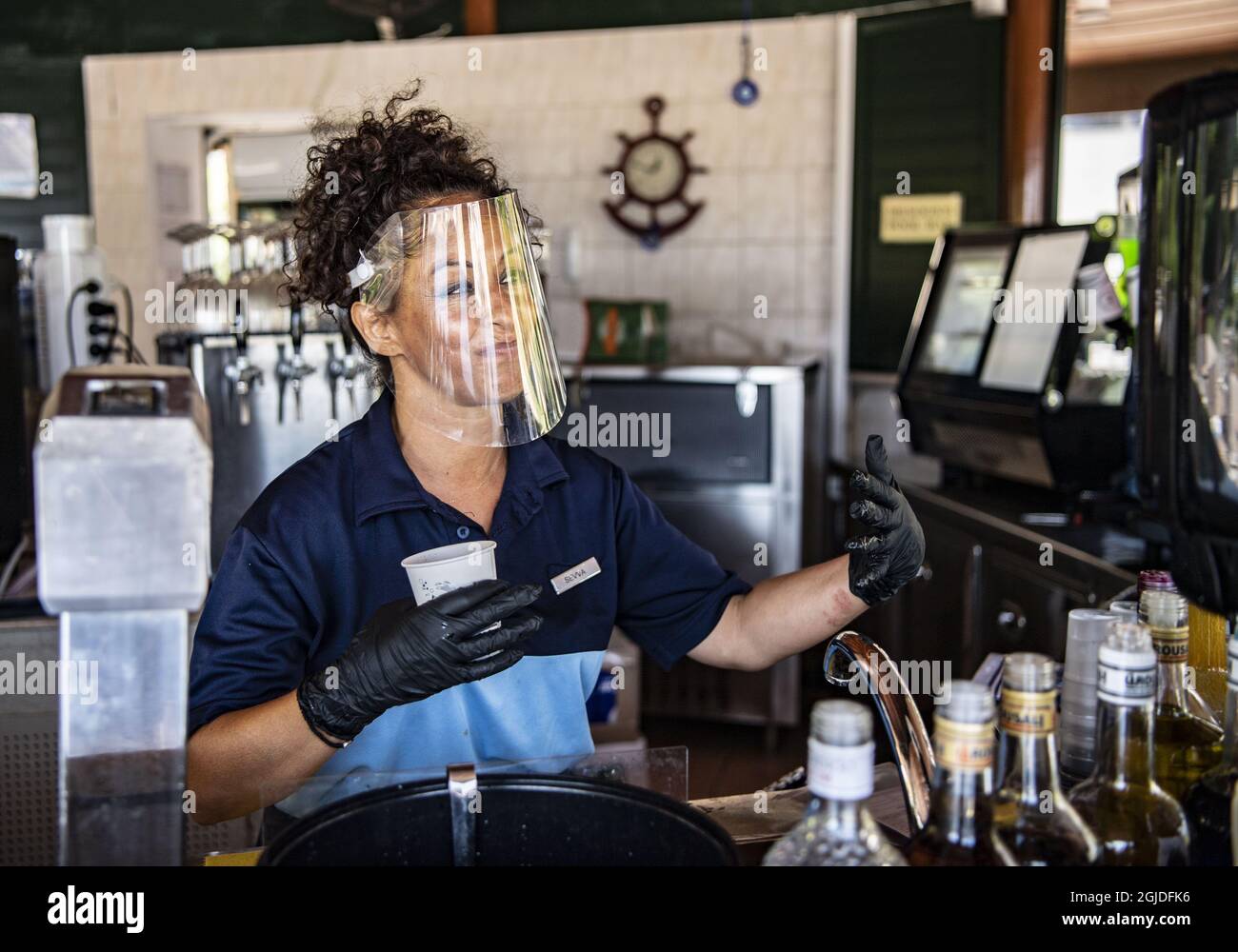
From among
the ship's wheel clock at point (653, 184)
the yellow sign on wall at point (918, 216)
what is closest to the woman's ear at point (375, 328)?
the yellow sign on wall at point (918, 216)

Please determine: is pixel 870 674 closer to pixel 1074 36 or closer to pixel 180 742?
pixel 180 742

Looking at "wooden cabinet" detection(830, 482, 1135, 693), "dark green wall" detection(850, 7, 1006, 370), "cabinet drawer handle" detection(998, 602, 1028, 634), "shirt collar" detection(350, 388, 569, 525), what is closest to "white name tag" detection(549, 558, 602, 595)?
"shirt collar" detection(350, 388, 569, 525)

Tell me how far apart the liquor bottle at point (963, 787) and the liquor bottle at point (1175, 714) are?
1.04ft

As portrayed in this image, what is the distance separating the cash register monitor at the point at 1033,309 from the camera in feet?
9.82

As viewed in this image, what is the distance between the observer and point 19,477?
2.64 meters

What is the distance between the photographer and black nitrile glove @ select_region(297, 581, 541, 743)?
116 cm

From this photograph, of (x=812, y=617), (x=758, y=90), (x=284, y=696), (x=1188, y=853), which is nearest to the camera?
(x=1188, y=853)

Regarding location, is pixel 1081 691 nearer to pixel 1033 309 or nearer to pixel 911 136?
pixel 1033 309

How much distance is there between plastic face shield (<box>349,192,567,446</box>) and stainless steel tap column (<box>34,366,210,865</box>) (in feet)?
2.59

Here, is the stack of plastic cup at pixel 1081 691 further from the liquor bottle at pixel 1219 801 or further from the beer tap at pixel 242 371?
the beer tap at pixel 242 371

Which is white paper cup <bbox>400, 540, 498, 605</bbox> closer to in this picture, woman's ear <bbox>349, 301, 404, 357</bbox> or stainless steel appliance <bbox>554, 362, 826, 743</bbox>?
woman's ear <bbox>349, 301, 404, 357</bbox>
